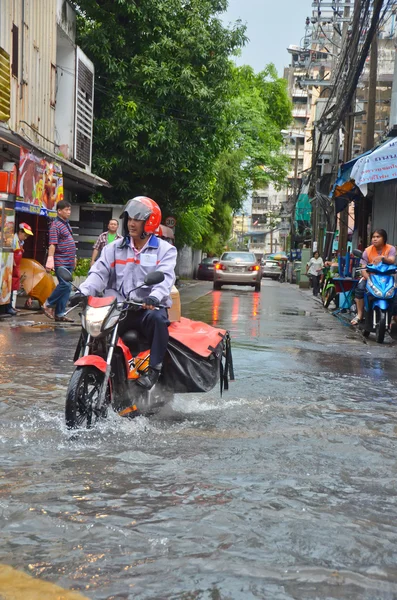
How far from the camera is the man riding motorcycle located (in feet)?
18.3

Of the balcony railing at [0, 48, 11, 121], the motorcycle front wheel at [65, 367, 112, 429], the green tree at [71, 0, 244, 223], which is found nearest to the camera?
the motorcycle front wheel at [65, 367, 112, 429]

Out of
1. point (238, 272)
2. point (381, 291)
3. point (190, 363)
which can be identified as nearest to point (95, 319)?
point (190, 363)

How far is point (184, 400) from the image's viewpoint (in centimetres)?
666

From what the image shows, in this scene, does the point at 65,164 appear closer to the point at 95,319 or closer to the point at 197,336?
the point at 197,336

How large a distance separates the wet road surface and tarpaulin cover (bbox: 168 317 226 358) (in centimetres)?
51

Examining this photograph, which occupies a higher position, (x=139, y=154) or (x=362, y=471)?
(x=139, y=154)

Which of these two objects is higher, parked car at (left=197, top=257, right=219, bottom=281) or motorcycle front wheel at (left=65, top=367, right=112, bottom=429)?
motorcycle front wheel at (left=65, top=367, right=112, bottom=429)

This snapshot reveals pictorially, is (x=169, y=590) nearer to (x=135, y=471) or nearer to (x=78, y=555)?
(x=78, y=555)

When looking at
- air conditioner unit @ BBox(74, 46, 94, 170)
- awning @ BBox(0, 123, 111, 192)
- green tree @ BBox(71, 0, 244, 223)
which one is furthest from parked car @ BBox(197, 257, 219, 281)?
air conditioner unit @ BBox(74, 46, 94, 170)

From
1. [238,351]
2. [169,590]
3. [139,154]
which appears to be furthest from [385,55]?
[169,590]

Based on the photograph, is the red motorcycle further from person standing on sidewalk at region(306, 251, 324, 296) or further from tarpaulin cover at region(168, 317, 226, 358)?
person standing on sidewalk at region(306, 251, 324, 296)

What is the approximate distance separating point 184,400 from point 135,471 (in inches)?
96.5

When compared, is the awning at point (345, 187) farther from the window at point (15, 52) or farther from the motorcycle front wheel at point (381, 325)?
the window at point (15, 52)

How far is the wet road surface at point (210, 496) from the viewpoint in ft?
9.39
